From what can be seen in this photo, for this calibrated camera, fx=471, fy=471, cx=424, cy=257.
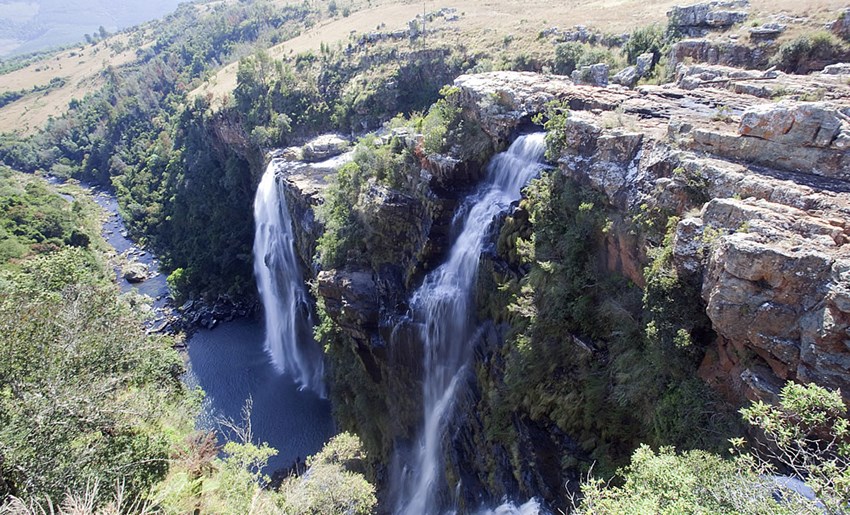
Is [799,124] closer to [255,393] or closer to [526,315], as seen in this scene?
[526,315]

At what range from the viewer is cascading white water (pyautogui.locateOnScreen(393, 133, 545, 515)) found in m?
26.8

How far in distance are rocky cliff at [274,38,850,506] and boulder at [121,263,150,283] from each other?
45717 millimetres

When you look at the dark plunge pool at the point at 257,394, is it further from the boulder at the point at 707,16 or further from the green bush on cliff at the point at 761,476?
the boulder at the point at 707,16

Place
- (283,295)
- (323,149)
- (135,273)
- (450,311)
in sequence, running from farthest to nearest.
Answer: (135,273)
(323,149)
(283,295)
(450,311)

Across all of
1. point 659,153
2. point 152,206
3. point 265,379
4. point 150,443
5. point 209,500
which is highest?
point 659,153

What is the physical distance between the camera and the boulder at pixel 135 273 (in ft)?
219

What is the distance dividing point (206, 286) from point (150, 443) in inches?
1887

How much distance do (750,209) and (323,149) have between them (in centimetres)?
4807

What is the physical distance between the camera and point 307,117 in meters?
64.9

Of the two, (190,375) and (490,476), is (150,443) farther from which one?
(190,375)

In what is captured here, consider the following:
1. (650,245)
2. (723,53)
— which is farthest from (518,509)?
(723,53)

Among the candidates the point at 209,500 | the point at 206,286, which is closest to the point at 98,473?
the point at 209,500

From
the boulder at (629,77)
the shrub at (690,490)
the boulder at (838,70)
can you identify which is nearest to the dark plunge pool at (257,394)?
the shrub at (690,490)

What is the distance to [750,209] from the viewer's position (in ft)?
47.0
